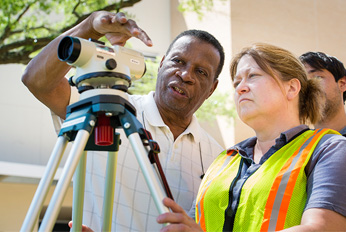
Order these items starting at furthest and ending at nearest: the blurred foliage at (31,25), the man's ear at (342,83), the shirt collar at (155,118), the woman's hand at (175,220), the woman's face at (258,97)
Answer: the blurred foliage at (31,25)
the man's ear at (342,83)
the shirt collar at (155,118)
the woman's face at (258,97)
the woman's hand at (175,220)

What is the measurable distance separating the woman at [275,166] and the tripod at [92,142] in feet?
0.54

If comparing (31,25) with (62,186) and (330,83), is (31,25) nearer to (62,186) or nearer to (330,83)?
(330,83)

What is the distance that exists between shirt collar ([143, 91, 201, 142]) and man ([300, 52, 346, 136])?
983 millimetres

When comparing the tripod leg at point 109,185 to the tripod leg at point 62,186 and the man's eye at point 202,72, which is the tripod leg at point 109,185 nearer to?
the tripod leg at point 62,186

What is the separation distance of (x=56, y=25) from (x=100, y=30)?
465 cm

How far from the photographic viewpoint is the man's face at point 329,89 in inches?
117

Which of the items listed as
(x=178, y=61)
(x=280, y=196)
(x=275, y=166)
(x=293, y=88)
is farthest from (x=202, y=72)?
(x=280, y=196)

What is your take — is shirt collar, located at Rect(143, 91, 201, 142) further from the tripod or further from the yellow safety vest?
the tripod

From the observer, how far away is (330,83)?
304 centimetres

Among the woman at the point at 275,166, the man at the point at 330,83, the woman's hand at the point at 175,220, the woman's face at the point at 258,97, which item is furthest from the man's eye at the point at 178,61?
the woman's hand at the point at 175,220

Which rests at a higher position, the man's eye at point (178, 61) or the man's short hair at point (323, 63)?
the man's short hair at point (323, 63)

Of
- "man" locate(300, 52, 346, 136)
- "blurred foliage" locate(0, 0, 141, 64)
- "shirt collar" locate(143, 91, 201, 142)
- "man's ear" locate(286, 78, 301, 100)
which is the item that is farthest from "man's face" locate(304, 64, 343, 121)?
"blurred foliage" locate(0, 0, 141, 64)

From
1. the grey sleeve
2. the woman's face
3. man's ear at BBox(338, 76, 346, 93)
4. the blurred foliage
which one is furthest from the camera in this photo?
the blurred foliage

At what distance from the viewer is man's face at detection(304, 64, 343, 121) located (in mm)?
2978
